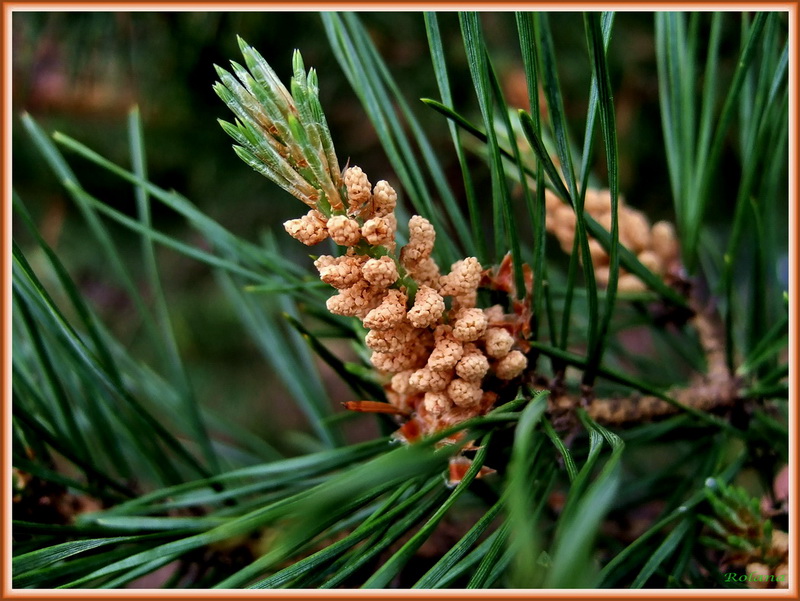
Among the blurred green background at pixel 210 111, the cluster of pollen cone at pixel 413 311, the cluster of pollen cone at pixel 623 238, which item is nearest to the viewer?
the cluster of pollen cone at pixel 413 311

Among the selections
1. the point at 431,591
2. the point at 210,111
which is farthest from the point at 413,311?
the point at 210,111

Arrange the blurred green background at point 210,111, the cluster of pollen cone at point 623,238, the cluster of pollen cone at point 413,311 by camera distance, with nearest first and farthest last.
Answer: the cluster of pollen cone at point 413,311 → the cluster of pollen cone at point 623,238 → the blurred green background at point 210,111

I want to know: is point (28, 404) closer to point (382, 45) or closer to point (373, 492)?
point (373, 492)

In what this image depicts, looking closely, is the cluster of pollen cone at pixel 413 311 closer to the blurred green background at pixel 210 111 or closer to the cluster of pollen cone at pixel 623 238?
the cluster of pollen cone at pixel 623 238

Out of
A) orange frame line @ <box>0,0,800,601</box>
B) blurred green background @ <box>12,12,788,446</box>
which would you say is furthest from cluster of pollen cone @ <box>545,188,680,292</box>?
blurred green background @ <box>12,12,788,446</box>

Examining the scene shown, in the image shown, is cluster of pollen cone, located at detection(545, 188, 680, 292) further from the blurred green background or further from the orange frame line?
the blurred green background

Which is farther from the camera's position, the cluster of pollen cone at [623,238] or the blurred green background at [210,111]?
the blurred green background at [210,111]

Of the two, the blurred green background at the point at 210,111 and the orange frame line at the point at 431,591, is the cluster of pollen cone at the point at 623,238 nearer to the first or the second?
the orange frame line at the point at 431,591

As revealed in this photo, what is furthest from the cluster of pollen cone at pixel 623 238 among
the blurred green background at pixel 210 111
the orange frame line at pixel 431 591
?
the blurred green background at pixel 210 111
